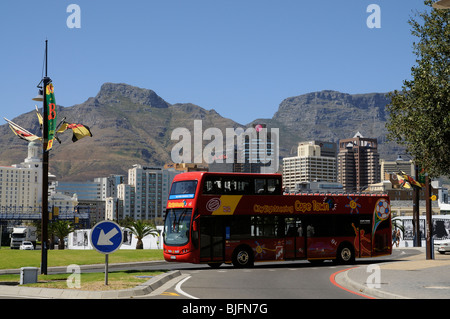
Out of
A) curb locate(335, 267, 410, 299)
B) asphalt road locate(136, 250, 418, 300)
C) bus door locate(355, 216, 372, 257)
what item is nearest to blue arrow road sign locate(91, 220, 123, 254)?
asphalt road locate(136, 250, 418, 300)

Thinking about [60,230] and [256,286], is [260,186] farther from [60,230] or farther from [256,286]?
[60,230]

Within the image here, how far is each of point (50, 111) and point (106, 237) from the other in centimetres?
834

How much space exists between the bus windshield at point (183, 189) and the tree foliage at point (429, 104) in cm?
952

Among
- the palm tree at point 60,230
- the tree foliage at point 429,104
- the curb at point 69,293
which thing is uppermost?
the tree foliage at point 429,104

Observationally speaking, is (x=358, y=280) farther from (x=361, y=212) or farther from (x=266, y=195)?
(x=361, y=212)

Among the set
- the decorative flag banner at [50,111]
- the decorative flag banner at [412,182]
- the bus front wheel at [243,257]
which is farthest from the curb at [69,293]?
the decorative flag banner at [412,182]

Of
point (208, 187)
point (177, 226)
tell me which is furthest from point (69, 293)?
point (208, 187)

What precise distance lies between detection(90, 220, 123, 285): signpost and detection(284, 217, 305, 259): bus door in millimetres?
14831

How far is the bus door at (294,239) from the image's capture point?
30.1m

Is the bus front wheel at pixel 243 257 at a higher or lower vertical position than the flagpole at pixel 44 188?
lower

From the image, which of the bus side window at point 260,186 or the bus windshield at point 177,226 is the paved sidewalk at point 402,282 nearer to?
the bus side window at point 260,186

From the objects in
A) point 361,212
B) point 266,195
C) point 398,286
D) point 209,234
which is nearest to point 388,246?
point 361,212

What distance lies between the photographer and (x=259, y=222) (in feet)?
95.7

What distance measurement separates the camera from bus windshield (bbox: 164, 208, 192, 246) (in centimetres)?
2745
